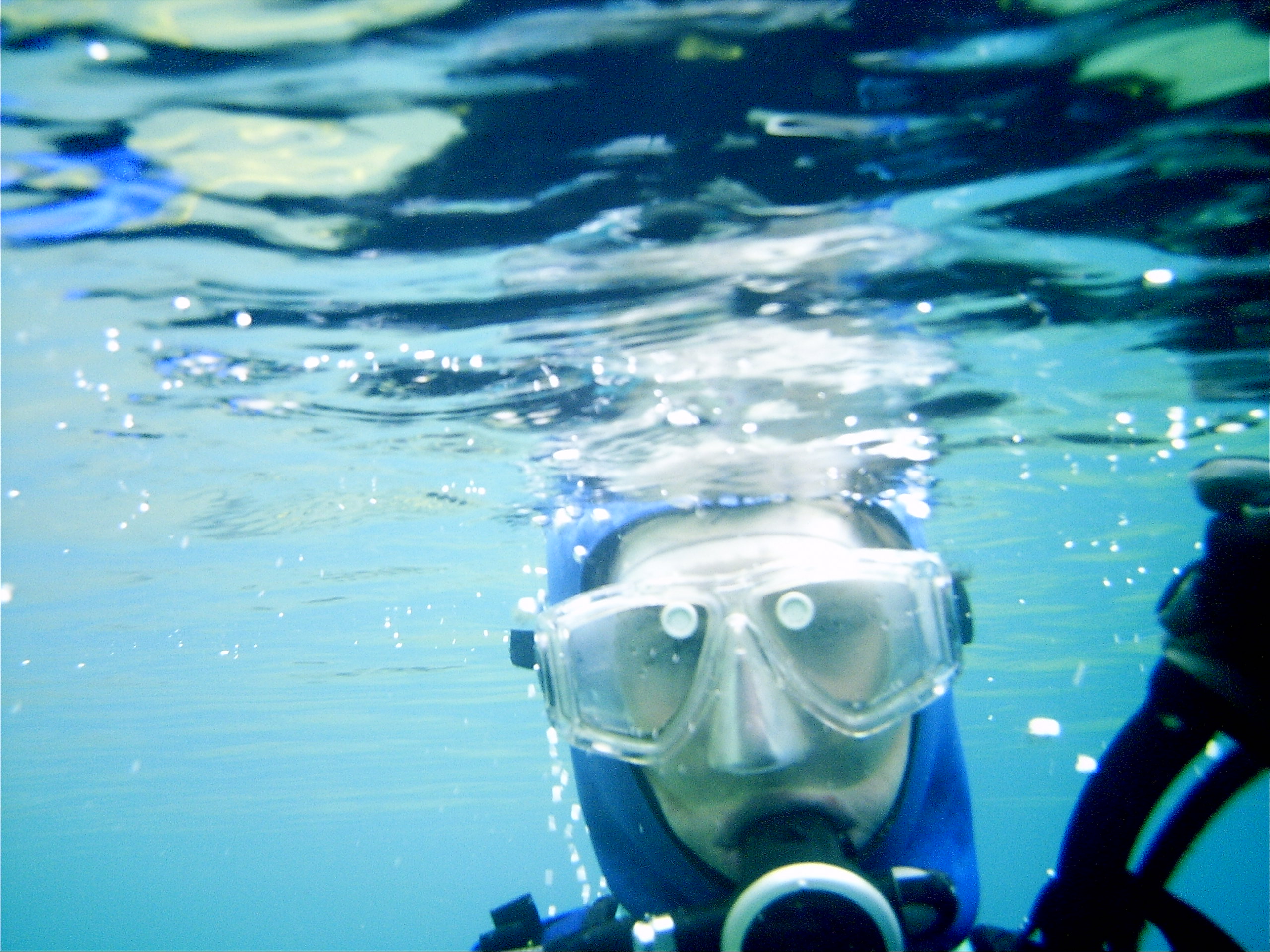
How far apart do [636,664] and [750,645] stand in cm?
86

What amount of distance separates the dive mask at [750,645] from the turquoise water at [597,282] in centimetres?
209

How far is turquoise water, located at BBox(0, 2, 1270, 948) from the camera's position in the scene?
15.6 feet

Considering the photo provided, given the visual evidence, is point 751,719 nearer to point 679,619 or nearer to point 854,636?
point 679,619

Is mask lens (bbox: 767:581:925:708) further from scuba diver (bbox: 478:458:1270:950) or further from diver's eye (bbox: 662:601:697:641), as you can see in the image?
diver's eye (bbox: 662:601:697:641)

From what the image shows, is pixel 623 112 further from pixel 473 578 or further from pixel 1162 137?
pixel 473 578

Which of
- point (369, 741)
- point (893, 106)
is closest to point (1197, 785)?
point (893, 106)

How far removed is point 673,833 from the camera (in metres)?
5.19

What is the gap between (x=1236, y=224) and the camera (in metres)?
6.31

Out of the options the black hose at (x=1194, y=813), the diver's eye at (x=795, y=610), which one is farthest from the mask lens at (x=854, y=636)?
the black hose at (x=1194, y=813)

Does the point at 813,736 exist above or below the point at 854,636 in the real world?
below

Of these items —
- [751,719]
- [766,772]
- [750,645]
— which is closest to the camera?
[766,772]

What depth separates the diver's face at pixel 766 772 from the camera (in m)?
4.80

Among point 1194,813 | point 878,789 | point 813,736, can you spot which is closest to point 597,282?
point 813,736

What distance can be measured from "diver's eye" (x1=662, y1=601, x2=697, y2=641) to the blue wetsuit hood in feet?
3.36
